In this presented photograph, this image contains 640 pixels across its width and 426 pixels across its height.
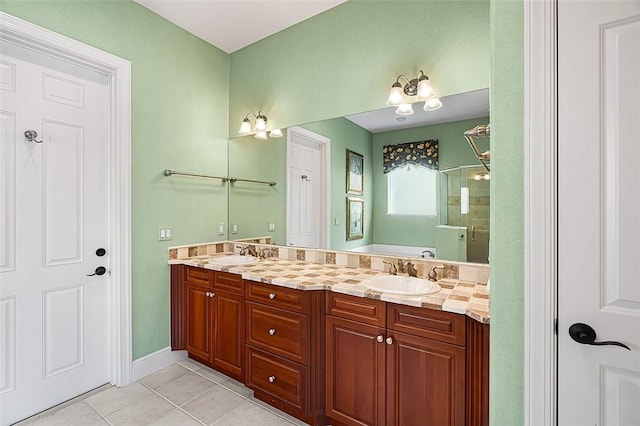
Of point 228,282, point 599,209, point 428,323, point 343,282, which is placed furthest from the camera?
point 228,282

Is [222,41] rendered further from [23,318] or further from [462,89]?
[23,318]

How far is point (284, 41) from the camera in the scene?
2645 mm

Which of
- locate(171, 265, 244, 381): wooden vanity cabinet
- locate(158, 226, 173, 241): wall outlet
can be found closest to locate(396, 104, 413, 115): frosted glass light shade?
locate(171, 265, 244, 381): wooden vanity cabinet

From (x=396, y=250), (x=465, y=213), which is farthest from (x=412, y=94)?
(x=396, y=250)

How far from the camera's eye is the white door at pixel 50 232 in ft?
5.98

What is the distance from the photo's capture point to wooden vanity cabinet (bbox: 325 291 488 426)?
1.37 meters

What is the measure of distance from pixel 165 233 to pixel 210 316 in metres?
0.79

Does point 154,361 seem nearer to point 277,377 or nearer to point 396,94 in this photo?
point 277,377

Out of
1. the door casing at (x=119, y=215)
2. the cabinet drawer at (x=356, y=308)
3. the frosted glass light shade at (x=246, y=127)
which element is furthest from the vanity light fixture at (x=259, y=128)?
the cabinet drawer at (x=356, y=308)

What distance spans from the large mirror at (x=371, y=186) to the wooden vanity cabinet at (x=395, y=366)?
0.64 m

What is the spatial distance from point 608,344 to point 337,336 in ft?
3.78

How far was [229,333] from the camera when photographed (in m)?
2.23

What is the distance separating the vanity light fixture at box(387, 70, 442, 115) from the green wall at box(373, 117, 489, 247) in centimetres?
14

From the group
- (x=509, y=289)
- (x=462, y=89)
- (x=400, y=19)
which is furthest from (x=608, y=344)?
(x=400, y=19)
